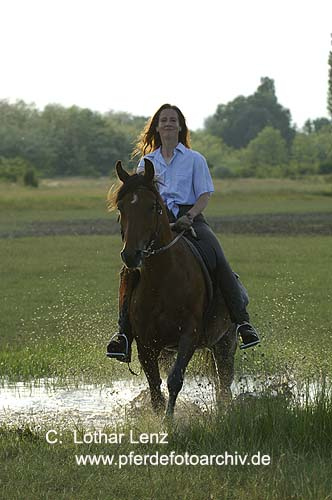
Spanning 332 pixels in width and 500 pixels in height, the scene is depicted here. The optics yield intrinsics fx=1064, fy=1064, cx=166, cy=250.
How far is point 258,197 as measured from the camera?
62.8 metres

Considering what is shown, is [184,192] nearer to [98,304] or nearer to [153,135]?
[153,135]

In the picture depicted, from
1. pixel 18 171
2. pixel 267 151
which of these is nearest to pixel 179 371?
pixel 18 171

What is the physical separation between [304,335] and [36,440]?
6.04 metres

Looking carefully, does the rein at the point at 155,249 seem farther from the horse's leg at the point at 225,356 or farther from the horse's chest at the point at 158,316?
the horse's leg at the point at 225,356

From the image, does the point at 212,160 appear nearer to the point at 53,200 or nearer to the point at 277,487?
the point at 53,200

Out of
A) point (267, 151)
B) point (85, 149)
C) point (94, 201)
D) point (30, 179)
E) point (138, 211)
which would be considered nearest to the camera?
point (138, 211)

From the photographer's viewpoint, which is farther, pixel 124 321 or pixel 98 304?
pixel 98 304

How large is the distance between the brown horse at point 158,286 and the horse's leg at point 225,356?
809mm

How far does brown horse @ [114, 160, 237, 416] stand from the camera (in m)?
7.62

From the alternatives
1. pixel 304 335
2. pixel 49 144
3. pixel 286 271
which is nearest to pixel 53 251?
pixel 286 271

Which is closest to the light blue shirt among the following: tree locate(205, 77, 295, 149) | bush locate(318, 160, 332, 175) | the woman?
the woman

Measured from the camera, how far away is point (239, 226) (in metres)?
36.8

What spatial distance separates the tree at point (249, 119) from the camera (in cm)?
16762

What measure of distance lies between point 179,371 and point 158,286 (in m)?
0.65
